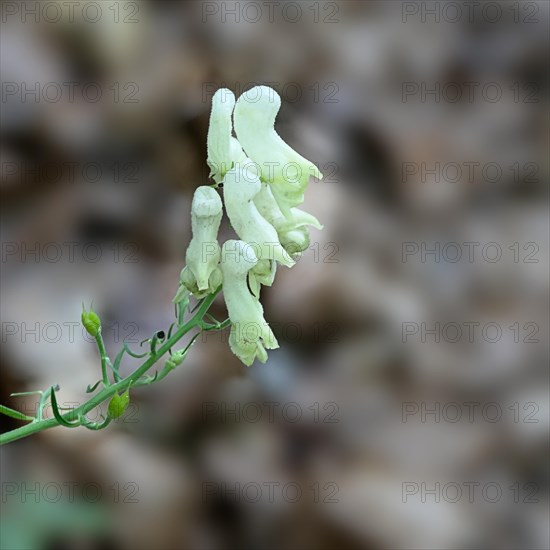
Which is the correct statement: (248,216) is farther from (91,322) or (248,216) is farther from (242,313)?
(91,322)

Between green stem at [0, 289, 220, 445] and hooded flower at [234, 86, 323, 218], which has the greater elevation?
hooded flower at [234, 86, 323, 218]

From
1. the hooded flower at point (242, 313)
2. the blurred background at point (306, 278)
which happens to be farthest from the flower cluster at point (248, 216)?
the blurred background at point (306, 278)

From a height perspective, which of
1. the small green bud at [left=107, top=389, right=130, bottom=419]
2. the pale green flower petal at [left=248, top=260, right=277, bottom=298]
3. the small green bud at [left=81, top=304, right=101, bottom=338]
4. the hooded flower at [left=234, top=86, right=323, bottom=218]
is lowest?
the small green bud at [left=107, top=389, right=130, bottom=419]

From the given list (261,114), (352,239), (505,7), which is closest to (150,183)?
(352,239)

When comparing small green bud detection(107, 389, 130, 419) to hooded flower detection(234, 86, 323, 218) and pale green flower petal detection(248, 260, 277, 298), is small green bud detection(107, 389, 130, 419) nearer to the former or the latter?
pale green flower petal detection(248, 260, 277, 298)

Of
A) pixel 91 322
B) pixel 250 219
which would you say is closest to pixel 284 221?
pixel 250 219

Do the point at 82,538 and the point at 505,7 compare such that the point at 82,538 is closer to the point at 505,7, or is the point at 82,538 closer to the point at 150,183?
the point at 150,183

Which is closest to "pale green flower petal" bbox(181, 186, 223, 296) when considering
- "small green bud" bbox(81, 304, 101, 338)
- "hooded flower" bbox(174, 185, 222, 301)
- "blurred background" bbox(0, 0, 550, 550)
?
"hooded flower" bbox(174, 185, 222, 301)

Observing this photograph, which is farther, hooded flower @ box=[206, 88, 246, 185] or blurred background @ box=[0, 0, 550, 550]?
blurred background @ box=[0, 0, 550, 550]
